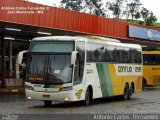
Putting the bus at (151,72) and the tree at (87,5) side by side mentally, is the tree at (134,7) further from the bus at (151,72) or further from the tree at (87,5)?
the bus at (151,72)

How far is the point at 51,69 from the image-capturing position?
65.3ft

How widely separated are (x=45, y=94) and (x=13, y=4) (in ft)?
30.2

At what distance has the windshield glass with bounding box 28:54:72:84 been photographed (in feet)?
64.9

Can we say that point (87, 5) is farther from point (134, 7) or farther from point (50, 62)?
point (50, 62)

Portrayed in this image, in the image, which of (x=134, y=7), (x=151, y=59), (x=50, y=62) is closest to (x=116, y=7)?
(x=134, y=7)

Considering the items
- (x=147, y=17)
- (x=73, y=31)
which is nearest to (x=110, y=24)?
(x=73, y=31)

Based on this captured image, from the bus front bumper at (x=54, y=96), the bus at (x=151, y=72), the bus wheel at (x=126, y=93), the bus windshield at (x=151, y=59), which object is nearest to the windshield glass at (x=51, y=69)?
the bus front bumper at (x=54, y=96)

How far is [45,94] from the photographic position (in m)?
19.7

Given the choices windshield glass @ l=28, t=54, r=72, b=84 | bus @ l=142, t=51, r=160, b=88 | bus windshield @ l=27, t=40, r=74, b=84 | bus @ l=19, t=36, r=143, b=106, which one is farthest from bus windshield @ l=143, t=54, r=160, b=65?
windshield glass @ l=28, t=54, r=72, b=84

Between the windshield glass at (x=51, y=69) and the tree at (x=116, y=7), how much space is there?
291 feet

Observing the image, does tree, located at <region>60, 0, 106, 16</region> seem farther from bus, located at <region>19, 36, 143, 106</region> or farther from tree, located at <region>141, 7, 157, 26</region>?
bus, located at <region>19, 36, 143, 106</region>

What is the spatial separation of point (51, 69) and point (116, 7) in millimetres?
89827

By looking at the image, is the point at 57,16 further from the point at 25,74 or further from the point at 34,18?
the point at 25,74

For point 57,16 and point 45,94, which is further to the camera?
point 57,16
